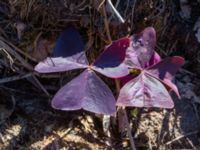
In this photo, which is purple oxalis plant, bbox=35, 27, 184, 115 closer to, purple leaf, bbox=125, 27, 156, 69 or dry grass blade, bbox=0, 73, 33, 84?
purple leaf, bbox=125, 27, 156, 69

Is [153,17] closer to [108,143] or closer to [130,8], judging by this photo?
[130,8]

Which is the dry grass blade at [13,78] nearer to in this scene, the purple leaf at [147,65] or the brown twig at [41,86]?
the brown twig at [41,86]


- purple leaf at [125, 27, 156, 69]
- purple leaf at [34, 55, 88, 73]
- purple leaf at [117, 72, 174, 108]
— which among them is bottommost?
purple leaf at [117, 72, 174, 108]

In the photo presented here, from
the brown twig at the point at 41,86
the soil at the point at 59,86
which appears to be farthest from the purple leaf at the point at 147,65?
the brown twig at the point at 41,86

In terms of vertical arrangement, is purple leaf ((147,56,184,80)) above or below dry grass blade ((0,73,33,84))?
below

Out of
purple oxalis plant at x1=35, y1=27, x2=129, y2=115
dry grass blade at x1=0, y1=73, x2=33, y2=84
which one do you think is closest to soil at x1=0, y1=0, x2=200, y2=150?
dry grass blade at x1=0, y1=73, x2=33, y2=84

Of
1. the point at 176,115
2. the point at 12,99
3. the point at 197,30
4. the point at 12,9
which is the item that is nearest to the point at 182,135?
the point at 176,115

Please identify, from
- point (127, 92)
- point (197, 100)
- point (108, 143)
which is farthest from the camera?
point (197, 100)
